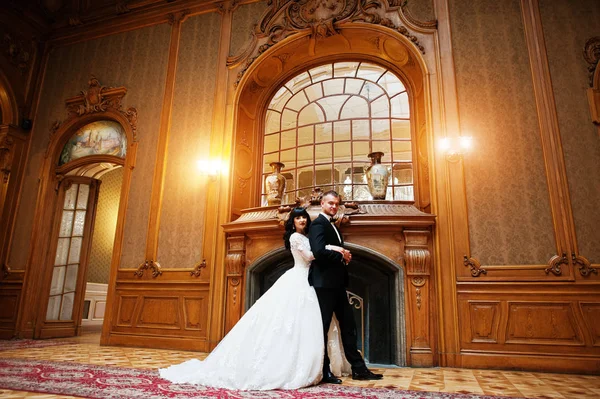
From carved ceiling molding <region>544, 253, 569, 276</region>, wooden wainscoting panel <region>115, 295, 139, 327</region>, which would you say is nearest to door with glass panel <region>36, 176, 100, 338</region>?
wooden wainscoting panel <region>115, 295, 139, 327</region>

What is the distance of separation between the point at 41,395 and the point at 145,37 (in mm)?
5757

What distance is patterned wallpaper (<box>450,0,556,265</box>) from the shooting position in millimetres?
4234

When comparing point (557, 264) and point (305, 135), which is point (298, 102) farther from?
point (557, 264)

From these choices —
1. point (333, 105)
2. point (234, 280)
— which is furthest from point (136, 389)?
point (333, 105)

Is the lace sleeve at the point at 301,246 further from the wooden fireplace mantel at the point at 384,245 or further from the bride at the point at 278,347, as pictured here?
the wooden fireplace mantel at the point at 384,245

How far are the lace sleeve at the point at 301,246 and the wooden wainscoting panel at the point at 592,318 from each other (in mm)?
2729

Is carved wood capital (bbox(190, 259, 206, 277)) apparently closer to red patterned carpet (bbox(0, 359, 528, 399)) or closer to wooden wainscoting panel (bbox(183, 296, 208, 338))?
wooden wainscoting panel (bbox(183, 296, 208, 338))

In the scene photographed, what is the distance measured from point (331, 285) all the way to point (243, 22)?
4.60m

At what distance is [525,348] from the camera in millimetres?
3912

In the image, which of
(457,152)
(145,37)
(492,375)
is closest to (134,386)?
(492,375)

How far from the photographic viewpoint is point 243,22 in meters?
6.12

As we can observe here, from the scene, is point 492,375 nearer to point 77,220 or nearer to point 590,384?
point 590,384

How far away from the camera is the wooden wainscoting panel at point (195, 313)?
504cm

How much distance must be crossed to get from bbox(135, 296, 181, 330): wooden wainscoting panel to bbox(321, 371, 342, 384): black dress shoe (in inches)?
110
